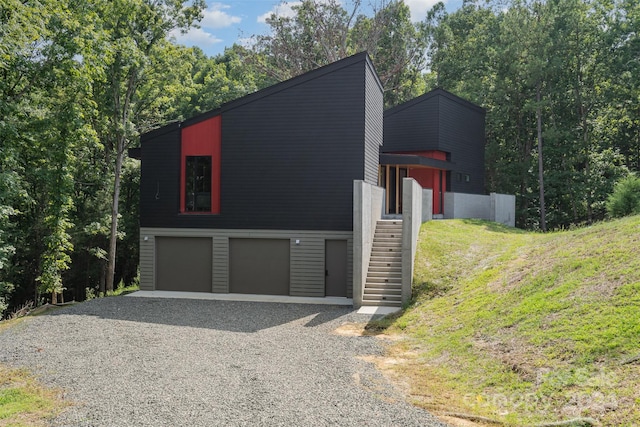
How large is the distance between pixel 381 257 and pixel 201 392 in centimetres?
892

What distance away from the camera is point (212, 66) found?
3962 centimetres

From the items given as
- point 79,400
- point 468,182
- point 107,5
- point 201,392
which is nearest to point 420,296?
point 201,392

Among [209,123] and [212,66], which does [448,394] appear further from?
[212,66]

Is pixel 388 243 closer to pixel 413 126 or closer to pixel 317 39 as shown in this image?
pixel 413 126

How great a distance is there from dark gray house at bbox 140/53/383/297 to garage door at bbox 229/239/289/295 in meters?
0.03

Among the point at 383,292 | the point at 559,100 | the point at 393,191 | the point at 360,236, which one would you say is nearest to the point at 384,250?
the point at 383,292

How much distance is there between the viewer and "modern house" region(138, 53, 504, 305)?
1534 centimetres

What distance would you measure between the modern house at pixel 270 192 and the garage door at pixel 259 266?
0.03m

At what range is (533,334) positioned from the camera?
801 centimetres

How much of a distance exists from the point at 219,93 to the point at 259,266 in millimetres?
18083

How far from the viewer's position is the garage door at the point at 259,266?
15875mm

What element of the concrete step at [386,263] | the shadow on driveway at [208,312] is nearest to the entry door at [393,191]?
the concrete step at [386,263]

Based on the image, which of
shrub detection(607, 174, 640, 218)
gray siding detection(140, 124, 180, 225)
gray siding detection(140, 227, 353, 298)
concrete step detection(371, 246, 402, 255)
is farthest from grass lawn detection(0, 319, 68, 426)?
shrub detection(607, 174, 640, 218)

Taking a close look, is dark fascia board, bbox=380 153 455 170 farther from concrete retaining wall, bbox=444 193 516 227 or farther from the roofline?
the roofline
